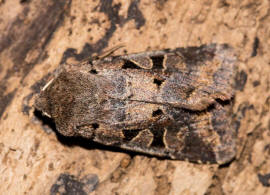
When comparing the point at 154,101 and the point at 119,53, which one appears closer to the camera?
the point at 154,101

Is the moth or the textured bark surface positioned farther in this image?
the textured bark surface

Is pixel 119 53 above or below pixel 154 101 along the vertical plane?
above

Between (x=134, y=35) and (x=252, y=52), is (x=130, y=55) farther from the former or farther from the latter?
(x=252, y=52)

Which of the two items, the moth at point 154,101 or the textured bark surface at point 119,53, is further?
the textured bark surface at point 119,53
